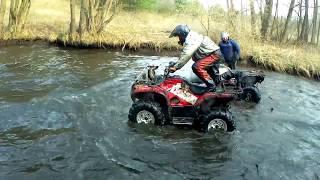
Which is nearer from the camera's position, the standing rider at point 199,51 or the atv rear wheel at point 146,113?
the standing rider at point 199,51

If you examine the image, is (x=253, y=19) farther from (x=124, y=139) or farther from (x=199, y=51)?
(x=124, y=139)

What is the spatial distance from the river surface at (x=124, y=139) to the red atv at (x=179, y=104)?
0.23 meters

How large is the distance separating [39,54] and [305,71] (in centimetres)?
1109

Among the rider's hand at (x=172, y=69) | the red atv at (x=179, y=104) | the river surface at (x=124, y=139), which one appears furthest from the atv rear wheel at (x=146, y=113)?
the rider's hand at (x=172, y=69)

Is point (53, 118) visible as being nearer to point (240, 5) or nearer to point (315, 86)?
point (315, 86)

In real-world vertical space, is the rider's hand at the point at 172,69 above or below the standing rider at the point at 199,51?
below

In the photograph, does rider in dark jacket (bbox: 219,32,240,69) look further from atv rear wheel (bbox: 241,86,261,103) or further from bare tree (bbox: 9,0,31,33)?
bare tree (bbox: 9,0,31,33)

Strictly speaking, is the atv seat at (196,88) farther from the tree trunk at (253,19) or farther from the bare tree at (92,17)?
the bare tree at (92,17)

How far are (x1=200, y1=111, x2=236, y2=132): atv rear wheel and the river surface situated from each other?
177 mm

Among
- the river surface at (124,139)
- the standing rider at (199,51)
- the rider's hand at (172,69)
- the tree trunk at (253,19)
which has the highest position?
the tree trunk at (253,19)

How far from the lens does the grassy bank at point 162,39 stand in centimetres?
1895

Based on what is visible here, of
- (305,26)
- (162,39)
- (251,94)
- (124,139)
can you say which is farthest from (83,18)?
(305,26)

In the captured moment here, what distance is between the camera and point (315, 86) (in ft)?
54.6

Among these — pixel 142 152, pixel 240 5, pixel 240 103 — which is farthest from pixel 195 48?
pixel 240 5
